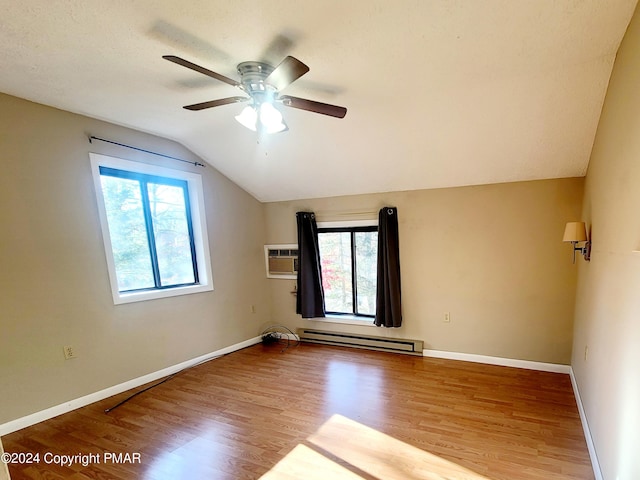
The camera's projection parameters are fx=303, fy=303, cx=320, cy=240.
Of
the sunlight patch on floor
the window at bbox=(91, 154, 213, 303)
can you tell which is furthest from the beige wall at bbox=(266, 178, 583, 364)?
the window at bbox=(91, 154, 213, 303)

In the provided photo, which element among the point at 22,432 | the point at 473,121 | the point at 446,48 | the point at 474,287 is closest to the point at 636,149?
the point at 446,48

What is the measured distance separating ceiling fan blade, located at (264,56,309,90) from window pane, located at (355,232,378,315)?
252 centimetres

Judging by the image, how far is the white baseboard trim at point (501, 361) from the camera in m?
3.03

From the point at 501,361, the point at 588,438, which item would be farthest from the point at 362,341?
the point at 588,438

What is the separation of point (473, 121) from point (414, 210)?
1286mm

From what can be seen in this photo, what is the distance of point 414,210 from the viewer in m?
3.55

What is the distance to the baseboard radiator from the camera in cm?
364

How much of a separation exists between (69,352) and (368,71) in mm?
3259

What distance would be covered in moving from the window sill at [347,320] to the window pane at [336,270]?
4.0 inches

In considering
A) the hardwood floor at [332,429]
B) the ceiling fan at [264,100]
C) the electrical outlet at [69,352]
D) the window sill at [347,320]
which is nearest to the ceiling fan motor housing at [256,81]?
the ceiling fan at [264,100]

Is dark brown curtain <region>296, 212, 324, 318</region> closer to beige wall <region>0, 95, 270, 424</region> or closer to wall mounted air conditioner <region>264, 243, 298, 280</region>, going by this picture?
wall mounted air conditioner <region>264, 243, 298, 280</region>

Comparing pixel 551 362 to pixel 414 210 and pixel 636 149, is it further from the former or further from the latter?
pixel 636 149

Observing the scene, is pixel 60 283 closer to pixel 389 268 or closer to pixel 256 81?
pixel 256 81

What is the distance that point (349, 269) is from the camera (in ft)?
13.4
